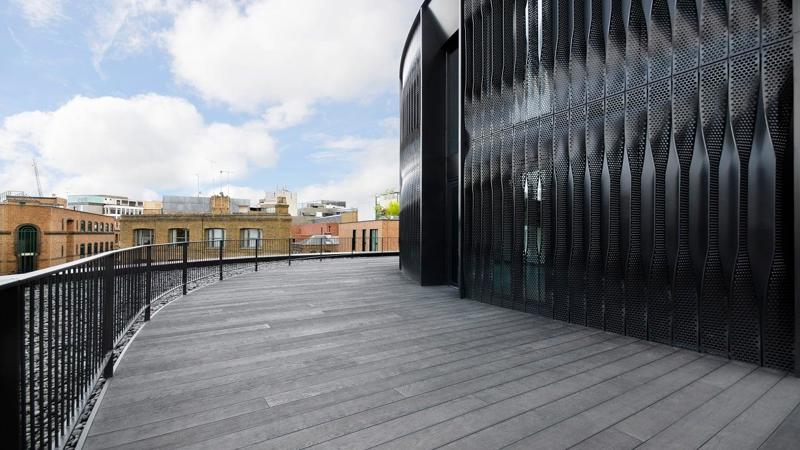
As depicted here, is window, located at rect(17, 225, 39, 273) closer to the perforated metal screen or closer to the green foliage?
the green foliage

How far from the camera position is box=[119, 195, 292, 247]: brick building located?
30688 mm

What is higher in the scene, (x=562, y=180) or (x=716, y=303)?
(x=562, y=180)

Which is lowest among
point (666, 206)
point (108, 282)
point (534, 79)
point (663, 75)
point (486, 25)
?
point (108, 282)

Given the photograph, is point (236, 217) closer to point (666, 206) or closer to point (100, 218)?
point (666, 206)

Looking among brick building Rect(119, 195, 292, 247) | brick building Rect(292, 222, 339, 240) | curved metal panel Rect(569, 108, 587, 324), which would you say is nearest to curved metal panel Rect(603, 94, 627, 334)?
curved metal panel Rect(569, 108, 587, 324)

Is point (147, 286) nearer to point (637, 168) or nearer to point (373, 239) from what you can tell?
point (637, 168)

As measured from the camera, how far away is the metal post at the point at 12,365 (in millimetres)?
1332

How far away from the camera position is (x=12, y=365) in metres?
1.38

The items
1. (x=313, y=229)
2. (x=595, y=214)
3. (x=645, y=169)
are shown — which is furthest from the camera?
(x=313, y=229)

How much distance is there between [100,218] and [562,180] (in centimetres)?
7961

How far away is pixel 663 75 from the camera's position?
4.15m

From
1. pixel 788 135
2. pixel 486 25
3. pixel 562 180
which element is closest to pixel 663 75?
pixel 788 135

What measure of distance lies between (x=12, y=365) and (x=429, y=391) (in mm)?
2428

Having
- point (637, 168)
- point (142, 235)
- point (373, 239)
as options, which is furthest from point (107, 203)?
point (637, 168)
